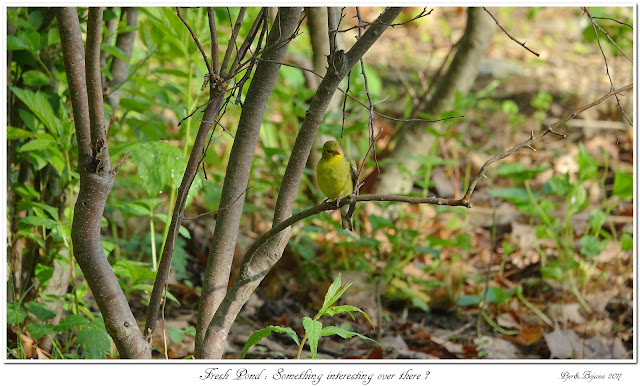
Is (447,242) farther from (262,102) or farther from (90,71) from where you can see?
(90,71)

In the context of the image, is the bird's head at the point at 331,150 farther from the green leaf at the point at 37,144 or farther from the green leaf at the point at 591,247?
the green leaf at the point at 591,247

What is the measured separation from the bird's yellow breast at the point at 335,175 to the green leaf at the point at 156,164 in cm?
80

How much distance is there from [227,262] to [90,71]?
743 mm

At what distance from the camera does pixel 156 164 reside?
7.41 feet

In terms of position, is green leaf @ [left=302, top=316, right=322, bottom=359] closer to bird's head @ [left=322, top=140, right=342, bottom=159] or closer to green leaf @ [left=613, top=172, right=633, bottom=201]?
bird's head @ [left=322, top=140, right=342, bottom=159]

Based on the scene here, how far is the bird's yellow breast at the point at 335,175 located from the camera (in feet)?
9.48

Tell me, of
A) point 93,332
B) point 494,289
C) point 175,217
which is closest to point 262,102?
point 175,217

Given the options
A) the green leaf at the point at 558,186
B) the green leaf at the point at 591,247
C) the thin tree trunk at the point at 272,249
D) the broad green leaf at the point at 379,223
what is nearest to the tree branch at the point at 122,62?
the thin tree trunk at the point at 272,249

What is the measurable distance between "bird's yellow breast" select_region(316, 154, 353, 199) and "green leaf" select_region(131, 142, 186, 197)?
0.80m

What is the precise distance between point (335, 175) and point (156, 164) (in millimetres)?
899

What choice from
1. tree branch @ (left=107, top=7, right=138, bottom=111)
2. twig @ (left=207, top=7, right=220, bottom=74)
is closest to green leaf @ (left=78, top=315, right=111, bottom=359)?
twig @ (left=207, top=7, right=220, bottom=74)

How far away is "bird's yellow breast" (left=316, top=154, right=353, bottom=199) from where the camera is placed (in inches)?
114

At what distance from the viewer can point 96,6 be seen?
1780mm

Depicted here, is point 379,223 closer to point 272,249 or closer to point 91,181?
point 272,249
